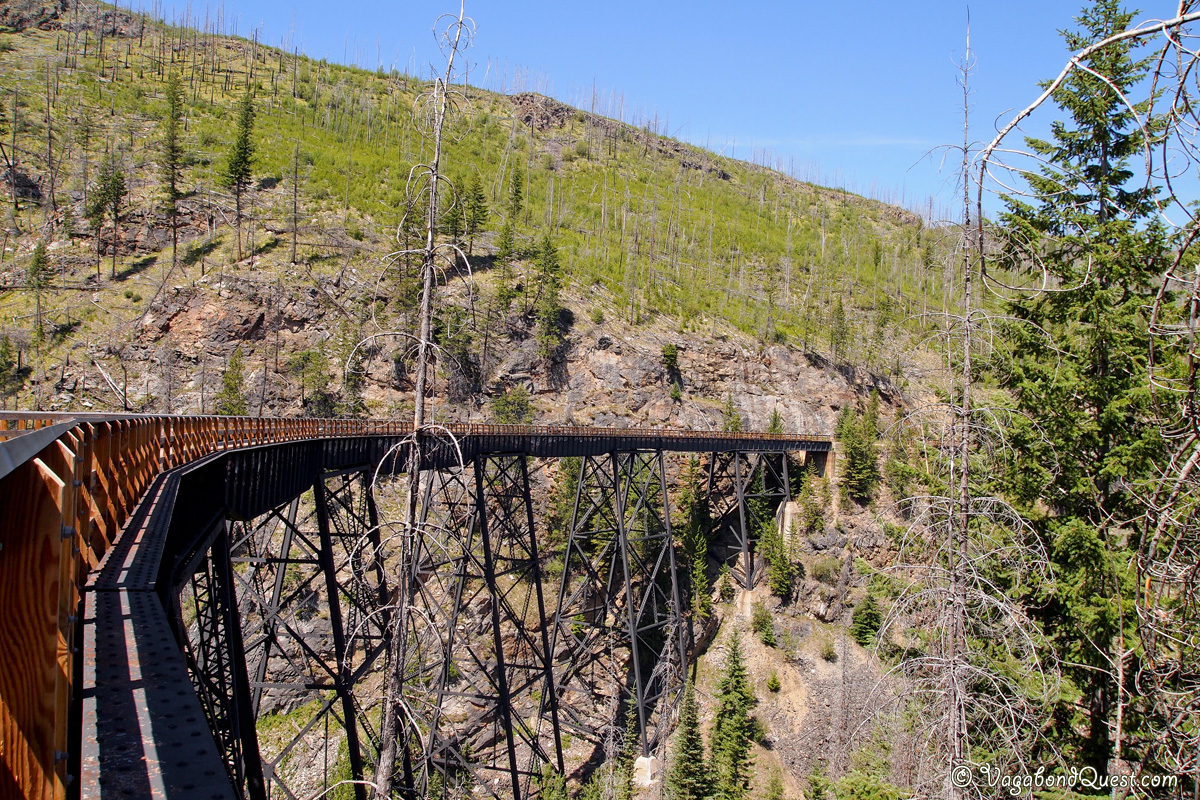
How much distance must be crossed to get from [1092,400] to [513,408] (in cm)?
3081

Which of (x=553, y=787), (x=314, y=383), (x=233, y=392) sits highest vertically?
(x=314, y=383)

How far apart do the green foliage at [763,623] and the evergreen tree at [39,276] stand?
3973 cm

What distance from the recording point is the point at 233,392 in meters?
33.8

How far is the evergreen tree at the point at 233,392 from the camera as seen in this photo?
33.4 metres

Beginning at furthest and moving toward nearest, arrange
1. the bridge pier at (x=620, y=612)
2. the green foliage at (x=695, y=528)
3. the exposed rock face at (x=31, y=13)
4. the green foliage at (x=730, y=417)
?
the exposed rock face at (x=31, y=13), the green foliage at (x=730, y=417), the green foliage at (x=695, y=528), the bridge pier at (x=620, y=612)

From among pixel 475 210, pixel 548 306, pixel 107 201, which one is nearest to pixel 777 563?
pixel 548 306

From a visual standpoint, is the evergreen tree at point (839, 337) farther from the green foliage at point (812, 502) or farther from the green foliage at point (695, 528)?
the green foliage at point (695, 528)

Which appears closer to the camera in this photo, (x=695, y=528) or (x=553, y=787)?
(x=553, y=787)

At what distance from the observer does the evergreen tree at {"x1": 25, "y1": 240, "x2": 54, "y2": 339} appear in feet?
125

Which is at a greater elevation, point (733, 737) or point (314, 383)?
point (314, 383)

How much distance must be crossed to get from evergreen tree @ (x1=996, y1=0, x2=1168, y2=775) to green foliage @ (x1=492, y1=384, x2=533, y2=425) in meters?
29.2

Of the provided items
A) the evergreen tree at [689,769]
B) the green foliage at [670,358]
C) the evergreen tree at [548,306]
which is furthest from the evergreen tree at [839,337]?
the evergreen tree at [689,769]

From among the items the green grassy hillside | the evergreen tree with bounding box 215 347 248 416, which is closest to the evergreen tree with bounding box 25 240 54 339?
the green grassy hillside

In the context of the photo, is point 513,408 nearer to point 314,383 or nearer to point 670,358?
point 314,383
